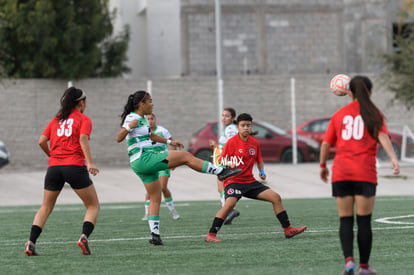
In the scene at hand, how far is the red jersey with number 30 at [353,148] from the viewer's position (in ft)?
24.7

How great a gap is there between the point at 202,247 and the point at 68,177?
1773 mm

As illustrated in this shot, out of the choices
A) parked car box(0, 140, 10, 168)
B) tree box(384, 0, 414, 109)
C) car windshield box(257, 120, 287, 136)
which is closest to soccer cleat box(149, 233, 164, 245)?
parked car box(0, 140, 10, 168)

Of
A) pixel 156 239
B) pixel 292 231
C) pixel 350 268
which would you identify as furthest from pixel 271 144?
pixel 350 268

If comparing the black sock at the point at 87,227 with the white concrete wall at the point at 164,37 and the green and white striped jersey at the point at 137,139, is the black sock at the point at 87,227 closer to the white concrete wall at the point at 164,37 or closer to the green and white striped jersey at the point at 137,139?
the green and white striped jersey at the point at 137,139

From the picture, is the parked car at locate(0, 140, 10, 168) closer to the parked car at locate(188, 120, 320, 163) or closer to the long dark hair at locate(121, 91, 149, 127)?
the parked car at locate(188, 120, 320, 163)

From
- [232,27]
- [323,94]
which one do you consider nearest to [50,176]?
[323,94]

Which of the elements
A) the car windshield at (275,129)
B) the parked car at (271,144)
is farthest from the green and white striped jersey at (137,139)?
the car windshield at (275,129)

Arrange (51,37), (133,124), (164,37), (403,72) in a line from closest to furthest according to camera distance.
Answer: (133,124)
(403,72)
(51,37)
(164,37)

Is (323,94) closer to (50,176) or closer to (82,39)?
(82,39)

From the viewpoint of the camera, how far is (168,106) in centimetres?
2877

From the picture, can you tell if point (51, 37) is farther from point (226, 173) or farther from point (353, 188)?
point (353, 188)

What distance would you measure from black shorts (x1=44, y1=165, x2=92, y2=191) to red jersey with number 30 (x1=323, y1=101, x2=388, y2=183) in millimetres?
3071

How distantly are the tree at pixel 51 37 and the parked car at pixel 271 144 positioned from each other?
5.50 metres

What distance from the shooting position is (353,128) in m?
7.59
